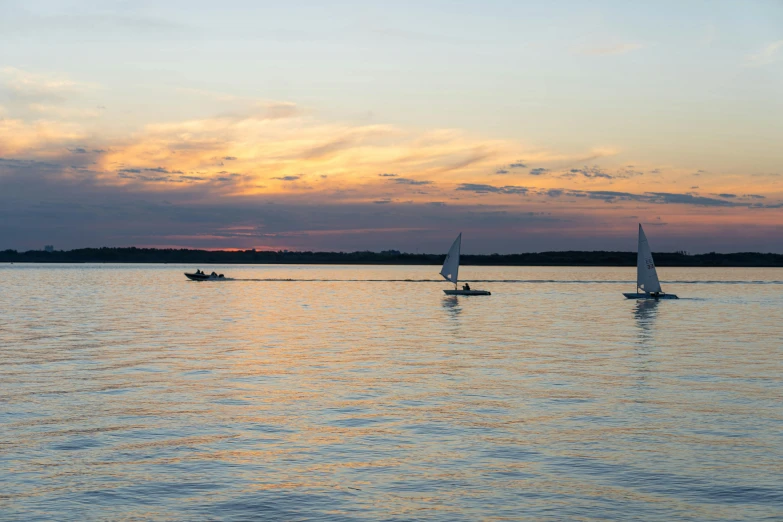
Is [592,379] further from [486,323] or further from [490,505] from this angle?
[486,323]

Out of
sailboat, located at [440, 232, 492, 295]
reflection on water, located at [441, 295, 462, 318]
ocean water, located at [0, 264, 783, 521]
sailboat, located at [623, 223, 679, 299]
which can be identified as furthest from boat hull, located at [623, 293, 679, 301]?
ocean water, located at [0, 264, 783, 521]

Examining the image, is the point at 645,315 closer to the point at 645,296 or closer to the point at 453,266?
the point at 645,296

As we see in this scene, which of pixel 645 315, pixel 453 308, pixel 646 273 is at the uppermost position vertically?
pixel 646 273

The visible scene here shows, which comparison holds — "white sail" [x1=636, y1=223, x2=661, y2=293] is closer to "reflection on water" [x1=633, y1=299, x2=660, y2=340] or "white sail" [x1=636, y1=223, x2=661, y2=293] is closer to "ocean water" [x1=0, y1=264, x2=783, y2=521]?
"reflection on water" [x1=633, y1=299, x2=660, y2=340]

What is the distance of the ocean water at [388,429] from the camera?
55.6 feet

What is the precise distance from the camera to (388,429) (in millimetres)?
23984

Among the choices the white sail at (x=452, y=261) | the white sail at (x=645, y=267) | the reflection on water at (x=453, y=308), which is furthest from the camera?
the white sail at (x=452, y=261)

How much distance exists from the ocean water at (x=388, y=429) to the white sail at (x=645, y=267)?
4624cm

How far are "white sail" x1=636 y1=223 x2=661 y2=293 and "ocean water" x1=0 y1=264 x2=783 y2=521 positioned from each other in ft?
152

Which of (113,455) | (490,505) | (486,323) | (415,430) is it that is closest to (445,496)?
(490,505)

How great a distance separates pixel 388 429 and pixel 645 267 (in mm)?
84384

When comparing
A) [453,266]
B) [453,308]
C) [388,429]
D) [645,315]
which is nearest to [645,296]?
[645,315]

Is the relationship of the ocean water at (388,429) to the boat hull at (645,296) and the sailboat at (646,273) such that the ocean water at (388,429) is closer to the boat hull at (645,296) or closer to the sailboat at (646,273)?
the sailboat at (646,273)

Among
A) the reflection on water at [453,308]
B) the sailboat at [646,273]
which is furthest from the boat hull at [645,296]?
the reflection on water at [453,308]
